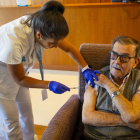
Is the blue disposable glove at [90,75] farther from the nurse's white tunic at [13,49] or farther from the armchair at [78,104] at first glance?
the nurse's white tunic at [13,49]

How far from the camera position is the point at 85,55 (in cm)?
130

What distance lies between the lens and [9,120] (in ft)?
4.29

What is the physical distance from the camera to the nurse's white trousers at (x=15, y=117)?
4.22 feet

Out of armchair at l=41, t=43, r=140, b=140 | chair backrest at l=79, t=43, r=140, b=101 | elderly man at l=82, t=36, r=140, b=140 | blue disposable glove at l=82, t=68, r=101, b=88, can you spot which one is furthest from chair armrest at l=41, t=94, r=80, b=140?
chair backrest at l=79, t=43, r=140, b=101

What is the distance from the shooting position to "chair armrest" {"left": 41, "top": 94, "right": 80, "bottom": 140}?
98cm

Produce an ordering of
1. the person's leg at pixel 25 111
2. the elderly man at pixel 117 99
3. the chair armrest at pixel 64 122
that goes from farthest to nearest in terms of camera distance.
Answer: the person's leg at pixel 25 111, the elderly man at pixel 117 99, the chair armrest at pixel 64 122

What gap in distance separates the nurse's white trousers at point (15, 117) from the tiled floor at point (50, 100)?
1.48 ft

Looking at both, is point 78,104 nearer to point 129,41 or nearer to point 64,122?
point 64,122

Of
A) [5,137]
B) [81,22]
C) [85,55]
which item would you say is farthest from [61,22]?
[81,22]

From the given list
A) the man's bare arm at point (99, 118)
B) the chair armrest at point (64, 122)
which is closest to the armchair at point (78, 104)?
the chair armrest at point (64, 122)

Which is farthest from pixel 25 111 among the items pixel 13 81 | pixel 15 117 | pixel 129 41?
pixel 129 41

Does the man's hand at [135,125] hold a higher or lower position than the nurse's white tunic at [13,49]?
lower

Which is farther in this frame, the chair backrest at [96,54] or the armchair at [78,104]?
the chair backrest at [96,54]

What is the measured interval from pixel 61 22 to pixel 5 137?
3.41ft
